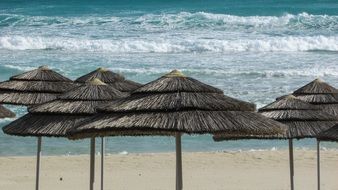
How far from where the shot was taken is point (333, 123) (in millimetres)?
10500

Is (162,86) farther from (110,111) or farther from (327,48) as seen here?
(327,48)

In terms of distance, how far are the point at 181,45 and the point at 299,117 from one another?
26.2 meters

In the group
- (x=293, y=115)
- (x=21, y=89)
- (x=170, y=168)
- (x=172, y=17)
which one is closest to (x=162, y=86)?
(x=293, y=115)

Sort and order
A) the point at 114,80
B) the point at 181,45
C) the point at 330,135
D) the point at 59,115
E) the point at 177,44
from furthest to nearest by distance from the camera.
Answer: the point at 177,44 < the point at 181,45 < the point at 114,80 < the point at 330,135 < the point at 59,115

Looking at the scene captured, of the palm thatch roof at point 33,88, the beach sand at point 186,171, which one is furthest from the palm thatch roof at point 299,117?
the palm thatch roof at point 33,88

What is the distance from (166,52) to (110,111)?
27677 mm

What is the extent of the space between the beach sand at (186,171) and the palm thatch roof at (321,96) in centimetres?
157

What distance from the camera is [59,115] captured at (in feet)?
30.7

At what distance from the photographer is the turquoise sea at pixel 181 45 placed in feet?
58.8

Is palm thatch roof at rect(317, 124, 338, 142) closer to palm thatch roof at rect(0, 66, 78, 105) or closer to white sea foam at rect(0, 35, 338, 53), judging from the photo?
palm thatch roof at rect(0, 66, 78, 105)

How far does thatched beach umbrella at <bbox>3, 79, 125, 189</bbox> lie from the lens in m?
9.16

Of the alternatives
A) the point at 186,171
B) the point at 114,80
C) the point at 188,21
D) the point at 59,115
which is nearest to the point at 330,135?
the point at 59,115

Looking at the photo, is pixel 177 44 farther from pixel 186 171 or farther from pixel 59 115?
pixel 59 115

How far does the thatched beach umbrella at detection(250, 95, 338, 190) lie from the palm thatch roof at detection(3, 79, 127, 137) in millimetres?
2104
